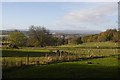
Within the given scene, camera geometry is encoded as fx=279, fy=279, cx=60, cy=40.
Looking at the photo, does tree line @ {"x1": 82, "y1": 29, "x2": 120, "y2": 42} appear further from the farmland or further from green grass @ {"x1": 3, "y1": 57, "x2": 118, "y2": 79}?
green grass @ {"x1": 3, "y1": 57, "x2": 118, "y2": 79}

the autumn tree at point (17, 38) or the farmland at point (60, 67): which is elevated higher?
the autumn tree at point (17, 38)

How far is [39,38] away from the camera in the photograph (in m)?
102

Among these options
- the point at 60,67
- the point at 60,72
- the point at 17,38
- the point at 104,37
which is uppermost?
the point at 104,37

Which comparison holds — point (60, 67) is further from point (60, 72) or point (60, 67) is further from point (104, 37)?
point (104, 37)

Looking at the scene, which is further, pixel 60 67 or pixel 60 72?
pixel 60 67

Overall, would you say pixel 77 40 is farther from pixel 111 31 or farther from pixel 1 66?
pixel 1 66

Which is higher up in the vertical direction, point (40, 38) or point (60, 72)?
point (40, 38)

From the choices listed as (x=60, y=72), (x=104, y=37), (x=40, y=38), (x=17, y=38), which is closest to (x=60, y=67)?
(x=60, y=72)

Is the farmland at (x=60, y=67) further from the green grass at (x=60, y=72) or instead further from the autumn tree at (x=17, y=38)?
the autumn tree at (x=17, y=38)

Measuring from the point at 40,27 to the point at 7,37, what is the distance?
1381 cm

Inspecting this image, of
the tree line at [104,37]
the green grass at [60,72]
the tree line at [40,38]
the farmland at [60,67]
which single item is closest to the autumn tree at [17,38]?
the tree line at [40,38]

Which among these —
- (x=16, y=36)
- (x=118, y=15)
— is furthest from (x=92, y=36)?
(x=118, y=15)

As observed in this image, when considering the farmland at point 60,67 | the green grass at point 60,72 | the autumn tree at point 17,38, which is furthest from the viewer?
the autumn tree at point 17,38

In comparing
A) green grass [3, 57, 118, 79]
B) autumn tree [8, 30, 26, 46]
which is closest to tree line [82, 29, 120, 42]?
autumn tree [8, 30, 26, 46]
